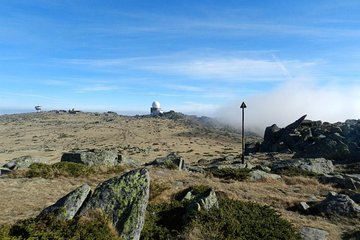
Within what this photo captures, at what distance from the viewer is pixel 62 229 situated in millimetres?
10258

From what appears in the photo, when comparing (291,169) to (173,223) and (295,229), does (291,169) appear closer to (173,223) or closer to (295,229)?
(295,229)

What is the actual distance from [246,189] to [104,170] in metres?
9.96

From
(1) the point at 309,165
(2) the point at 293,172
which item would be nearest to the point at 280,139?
(1) the point at 309,165

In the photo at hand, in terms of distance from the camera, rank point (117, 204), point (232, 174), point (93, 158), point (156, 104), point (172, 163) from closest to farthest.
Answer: point (117, 204)
point (232, 174)
point (93, 158)
point (172, 163)
point (156, 104)

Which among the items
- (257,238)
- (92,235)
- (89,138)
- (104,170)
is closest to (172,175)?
(104,170)

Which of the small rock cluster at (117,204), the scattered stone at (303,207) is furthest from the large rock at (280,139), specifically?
the small rock cluster at (117,204)

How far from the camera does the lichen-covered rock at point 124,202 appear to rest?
11180 millimetres

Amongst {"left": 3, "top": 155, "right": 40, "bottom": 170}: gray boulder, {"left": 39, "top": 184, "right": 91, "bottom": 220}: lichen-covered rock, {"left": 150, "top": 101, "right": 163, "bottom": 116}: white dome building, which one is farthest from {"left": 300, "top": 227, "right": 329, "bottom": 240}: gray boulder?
{"left": 150, "top": 101, "right": 163, "bottom": 116}: white dome building

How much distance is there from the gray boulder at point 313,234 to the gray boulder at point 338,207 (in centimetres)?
273

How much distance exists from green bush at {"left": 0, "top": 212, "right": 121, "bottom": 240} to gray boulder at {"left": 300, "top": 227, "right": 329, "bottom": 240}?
7.87 metres

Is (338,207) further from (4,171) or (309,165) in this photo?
(4,171)

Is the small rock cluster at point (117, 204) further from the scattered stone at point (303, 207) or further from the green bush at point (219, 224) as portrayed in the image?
the scattered stone at point (303, 207)

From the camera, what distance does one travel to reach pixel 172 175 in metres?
25.1

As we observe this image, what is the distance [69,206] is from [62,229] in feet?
3.94
